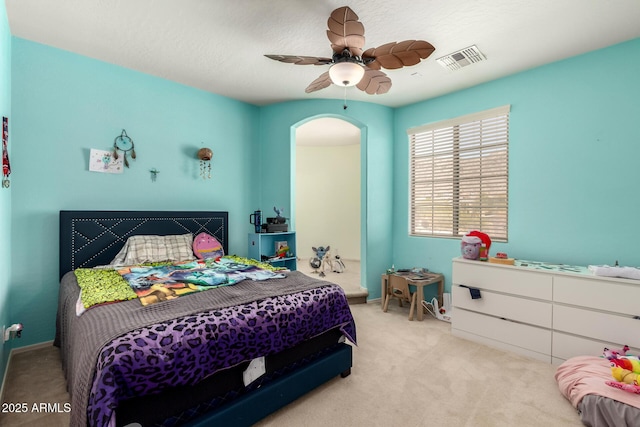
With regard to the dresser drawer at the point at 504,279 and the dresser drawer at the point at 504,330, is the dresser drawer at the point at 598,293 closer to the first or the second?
the dresser drawer at the point at 504,279

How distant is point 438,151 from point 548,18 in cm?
179

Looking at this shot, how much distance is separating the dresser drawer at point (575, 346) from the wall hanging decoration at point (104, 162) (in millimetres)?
4443

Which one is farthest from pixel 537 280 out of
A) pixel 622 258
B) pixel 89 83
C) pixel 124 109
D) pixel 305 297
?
pixel 89 83

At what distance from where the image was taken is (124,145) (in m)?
3.14

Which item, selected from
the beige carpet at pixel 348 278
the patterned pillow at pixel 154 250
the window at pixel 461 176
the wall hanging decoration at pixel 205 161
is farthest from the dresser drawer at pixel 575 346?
the wall hanging decoration at pixel 205 161

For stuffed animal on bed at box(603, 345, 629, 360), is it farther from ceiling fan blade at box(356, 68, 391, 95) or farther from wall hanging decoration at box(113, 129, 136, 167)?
wall hanging decoration at box(113, 129, 136, 167)

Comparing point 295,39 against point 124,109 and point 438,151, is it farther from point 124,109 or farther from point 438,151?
point 438,151

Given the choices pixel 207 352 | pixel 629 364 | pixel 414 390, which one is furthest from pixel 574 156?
pixel 207 352

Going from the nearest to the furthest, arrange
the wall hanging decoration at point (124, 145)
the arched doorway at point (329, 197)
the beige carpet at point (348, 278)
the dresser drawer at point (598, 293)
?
1. the dresser drawer at point (598, 293)
2. the wall hanging decoration at point (124, 145)
3. the beige carpet at point (348, 278)
4. the arched doorway at point (329, 197)

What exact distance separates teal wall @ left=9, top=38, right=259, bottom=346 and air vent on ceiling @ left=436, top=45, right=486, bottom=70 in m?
2.80

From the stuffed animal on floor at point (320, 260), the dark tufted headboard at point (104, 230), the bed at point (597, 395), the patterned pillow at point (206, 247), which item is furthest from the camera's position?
the stuffed animal on floor at point (320, 260)

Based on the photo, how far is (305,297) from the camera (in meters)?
1.98

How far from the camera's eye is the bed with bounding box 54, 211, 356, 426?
1258 millimetres

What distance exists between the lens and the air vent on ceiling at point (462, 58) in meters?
2.71
